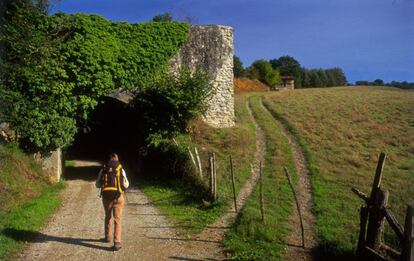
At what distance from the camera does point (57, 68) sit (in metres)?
20.7

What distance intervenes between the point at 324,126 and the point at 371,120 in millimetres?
3908

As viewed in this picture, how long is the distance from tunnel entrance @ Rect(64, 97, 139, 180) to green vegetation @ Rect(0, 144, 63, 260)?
5.22 metres

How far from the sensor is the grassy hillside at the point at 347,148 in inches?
535

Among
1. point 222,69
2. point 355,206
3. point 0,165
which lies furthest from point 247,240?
point 222,69

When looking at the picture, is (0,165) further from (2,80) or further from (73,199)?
(2,80)

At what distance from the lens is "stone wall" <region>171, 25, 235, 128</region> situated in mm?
26500

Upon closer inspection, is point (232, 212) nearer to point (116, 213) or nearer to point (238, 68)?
point (116, 213)

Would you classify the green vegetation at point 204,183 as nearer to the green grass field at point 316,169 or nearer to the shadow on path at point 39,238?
the green grass field at point 316,169

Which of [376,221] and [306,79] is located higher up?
[306,79]

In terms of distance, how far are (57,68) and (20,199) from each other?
7.44 meters

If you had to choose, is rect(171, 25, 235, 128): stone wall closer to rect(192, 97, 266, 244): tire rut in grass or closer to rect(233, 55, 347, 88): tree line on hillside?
rect(192, 97, 266, 244): tire rut in grass

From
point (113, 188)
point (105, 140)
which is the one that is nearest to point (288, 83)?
point (105, 140)

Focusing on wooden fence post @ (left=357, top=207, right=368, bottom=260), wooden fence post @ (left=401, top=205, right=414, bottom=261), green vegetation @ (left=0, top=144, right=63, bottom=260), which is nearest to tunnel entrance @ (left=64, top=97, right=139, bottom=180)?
green vegetation @ (left=0, top=144, right=63, bottom=260)

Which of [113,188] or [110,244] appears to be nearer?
[113,188]
